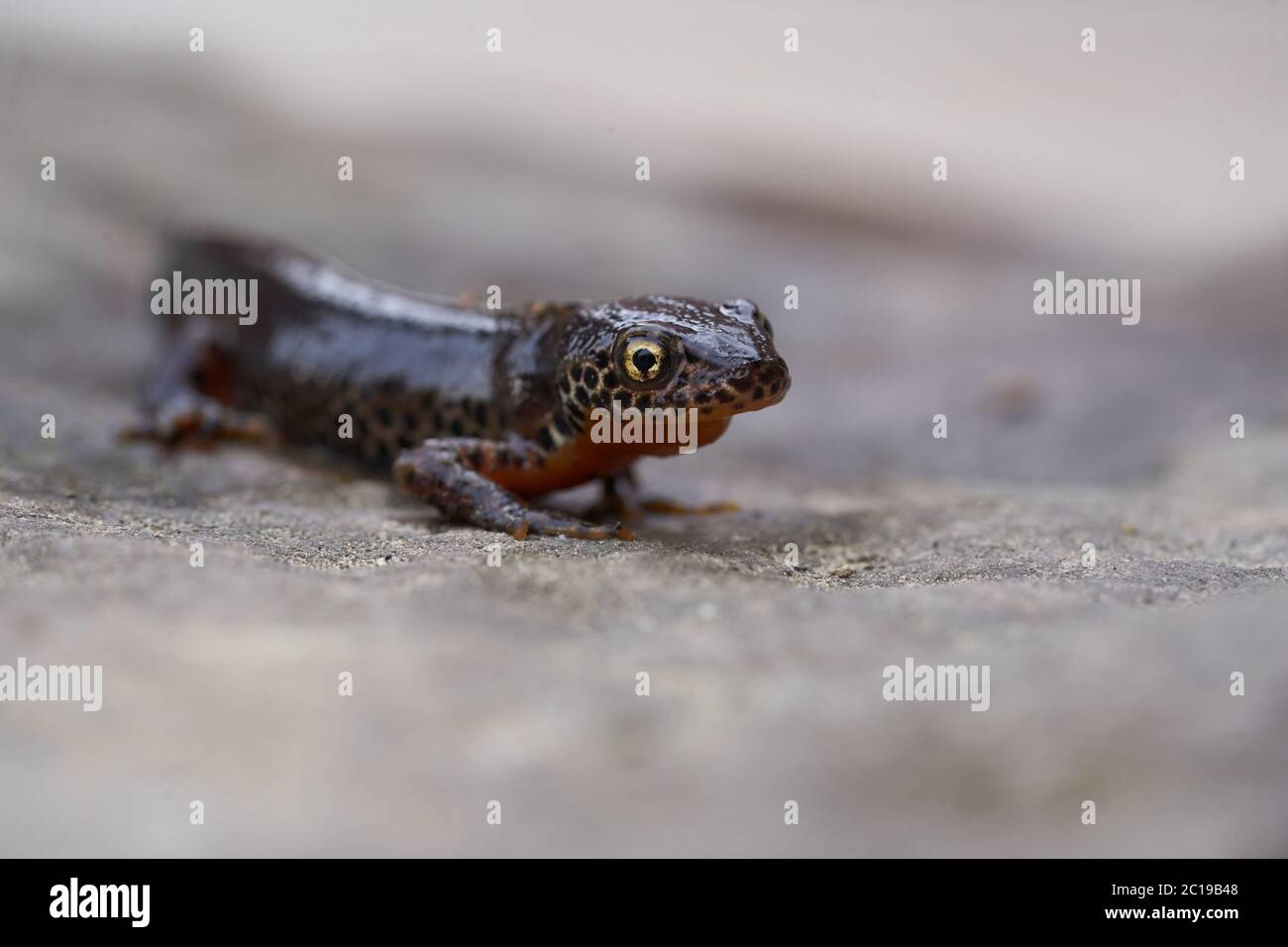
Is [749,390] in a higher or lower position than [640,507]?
higher

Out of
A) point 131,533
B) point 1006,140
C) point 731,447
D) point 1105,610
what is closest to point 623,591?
point 1105,610

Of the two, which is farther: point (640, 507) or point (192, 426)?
point (192, 426)

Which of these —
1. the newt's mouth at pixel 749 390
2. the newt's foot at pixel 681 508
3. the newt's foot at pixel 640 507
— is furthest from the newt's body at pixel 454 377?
the newt's foot at pixel 681 508

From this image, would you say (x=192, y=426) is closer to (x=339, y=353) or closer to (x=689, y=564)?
(x=339, y=353)

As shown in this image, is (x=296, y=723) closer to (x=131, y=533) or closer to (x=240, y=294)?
(x=131, y=533)

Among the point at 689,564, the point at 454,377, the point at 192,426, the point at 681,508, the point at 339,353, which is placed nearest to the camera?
A: the point at 689,564

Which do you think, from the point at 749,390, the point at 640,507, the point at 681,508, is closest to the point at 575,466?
the point at 640,507

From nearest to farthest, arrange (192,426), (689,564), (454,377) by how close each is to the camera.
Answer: (689,564)
(454,377)
(192,426)
